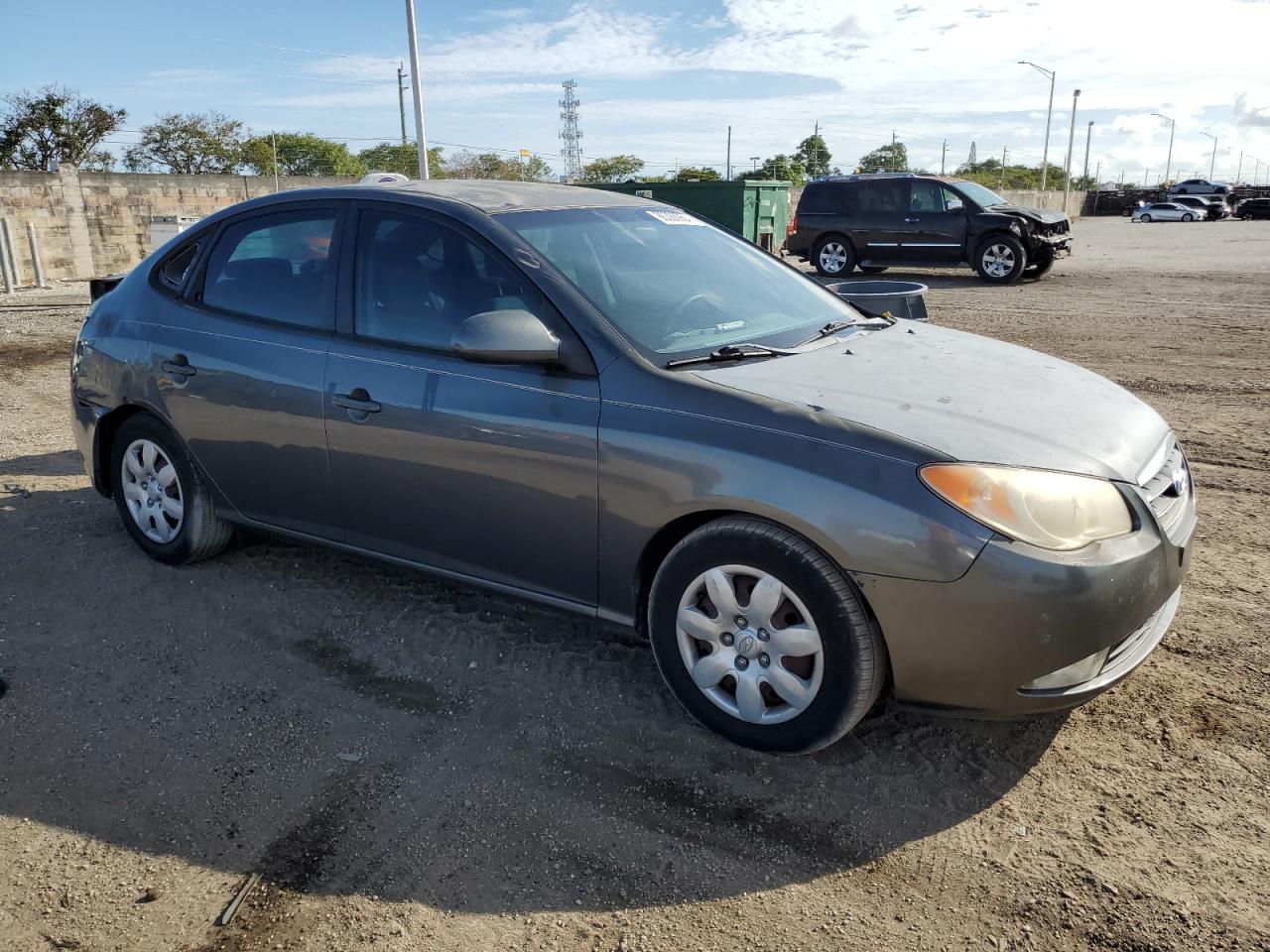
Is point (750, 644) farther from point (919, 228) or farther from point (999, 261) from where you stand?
point (919, 228)

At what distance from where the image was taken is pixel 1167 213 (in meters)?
48.8

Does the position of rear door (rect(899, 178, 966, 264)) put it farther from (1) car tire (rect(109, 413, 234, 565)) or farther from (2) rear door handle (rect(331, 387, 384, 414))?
(2) rear door handle (rect(331, 387, 384, 414))

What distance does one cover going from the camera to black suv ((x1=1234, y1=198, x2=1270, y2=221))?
49103mm

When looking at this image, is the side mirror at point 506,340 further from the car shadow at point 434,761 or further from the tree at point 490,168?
the tree at point 490,168

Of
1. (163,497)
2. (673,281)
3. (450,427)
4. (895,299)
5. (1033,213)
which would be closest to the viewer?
(450,427)

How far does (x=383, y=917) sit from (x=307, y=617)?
6.28 ft

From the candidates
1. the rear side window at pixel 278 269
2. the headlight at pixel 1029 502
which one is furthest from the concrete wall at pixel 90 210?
the headlight at pixel 1029 502

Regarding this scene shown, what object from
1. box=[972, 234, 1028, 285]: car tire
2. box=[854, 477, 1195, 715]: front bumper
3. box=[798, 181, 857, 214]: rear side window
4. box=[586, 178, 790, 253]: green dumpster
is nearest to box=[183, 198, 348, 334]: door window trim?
box=[854, 477, 1195, 715]: front bumper

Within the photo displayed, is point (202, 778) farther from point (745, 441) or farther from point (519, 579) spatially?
point (745, 441)

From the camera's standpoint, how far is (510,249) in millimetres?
3463

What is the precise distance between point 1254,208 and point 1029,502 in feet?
188

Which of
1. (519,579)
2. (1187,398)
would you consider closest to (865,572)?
(519,579)

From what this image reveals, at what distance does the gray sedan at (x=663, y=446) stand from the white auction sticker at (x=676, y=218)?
0.06m

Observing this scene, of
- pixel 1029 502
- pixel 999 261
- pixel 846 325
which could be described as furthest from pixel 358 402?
pixel 999 261
